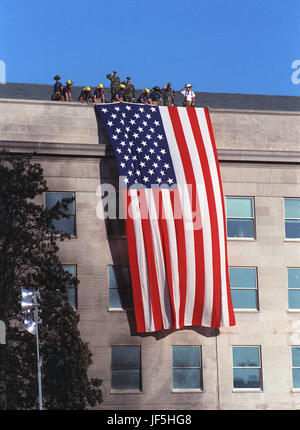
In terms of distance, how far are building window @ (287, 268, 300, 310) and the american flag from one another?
10.6 ft

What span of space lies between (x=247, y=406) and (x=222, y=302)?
467 centimetres

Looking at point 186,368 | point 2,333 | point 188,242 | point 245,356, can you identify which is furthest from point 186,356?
point 2,333

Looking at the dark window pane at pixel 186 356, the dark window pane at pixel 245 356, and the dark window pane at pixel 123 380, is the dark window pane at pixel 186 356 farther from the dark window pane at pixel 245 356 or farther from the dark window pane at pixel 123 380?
the dark window pane at pixel 123 380

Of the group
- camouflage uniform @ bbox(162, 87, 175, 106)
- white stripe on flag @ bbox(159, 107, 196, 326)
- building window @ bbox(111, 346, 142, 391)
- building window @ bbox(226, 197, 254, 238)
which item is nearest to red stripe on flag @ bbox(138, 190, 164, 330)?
white stripe on flag @ bbox(159, 107, 196, 326)

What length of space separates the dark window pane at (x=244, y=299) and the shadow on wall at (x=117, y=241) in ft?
5.22

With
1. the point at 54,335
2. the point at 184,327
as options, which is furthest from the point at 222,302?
the point at 54,335

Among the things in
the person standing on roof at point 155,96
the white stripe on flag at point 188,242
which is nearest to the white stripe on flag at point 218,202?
the white stripe on flag at point 188,242

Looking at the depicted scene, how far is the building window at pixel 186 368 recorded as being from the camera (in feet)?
137

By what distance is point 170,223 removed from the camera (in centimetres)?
4194

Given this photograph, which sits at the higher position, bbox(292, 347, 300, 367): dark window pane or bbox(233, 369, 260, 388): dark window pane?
bbox(292, 347, 300, 367): dark window pane

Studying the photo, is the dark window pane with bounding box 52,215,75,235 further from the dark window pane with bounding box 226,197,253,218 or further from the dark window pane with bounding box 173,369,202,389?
the dark window pane with bounding box 173,369,202,389

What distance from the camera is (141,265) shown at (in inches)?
1640

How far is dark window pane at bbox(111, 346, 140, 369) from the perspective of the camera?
41469mm

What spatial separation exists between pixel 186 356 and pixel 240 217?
22.4 feet
